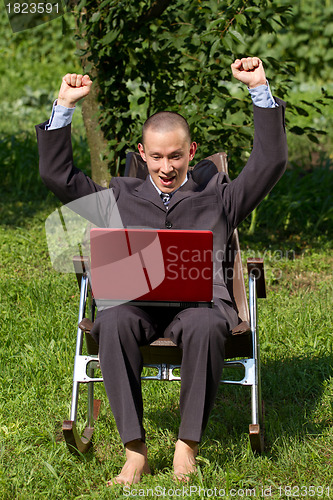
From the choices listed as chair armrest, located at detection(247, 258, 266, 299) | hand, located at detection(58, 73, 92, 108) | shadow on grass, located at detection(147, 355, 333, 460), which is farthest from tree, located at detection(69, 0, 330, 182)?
shadow on grass, located at detection(147, 355, 333, 460)

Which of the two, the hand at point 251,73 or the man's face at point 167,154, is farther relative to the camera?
the man's face at point 167,154

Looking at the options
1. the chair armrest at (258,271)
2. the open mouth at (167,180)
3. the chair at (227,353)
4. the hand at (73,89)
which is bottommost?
the chair at (227,353)

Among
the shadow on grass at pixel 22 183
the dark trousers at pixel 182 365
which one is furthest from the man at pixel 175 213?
the shadow on grass at pixel 22 183

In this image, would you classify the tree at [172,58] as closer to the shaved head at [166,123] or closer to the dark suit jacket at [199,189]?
the shaved head at [166,123]

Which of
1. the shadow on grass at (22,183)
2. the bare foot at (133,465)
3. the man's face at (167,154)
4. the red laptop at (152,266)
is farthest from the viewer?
the shadow on grass at (22,183)

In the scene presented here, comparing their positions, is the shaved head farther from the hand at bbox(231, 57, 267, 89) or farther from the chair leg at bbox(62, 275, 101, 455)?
the chair leg at bbox(62, 275, 101, 455)

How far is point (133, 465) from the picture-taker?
2.88 m

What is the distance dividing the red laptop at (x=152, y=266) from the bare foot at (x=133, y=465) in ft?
1.85

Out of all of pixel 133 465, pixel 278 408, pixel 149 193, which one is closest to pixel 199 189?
pixel 149 193

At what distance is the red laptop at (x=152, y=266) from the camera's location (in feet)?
9.10

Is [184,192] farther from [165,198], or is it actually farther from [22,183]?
[22,183]

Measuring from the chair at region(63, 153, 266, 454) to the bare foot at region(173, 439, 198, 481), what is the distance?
9.8 inches

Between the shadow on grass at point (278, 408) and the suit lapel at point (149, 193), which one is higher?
the suit lapel at point (149, 193)

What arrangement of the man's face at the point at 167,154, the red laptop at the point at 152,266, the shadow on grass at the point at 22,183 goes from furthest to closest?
the shadow on grass at the point at 22,183, the man's face at the point at 167,154, the red laptop at the point at 152,266
